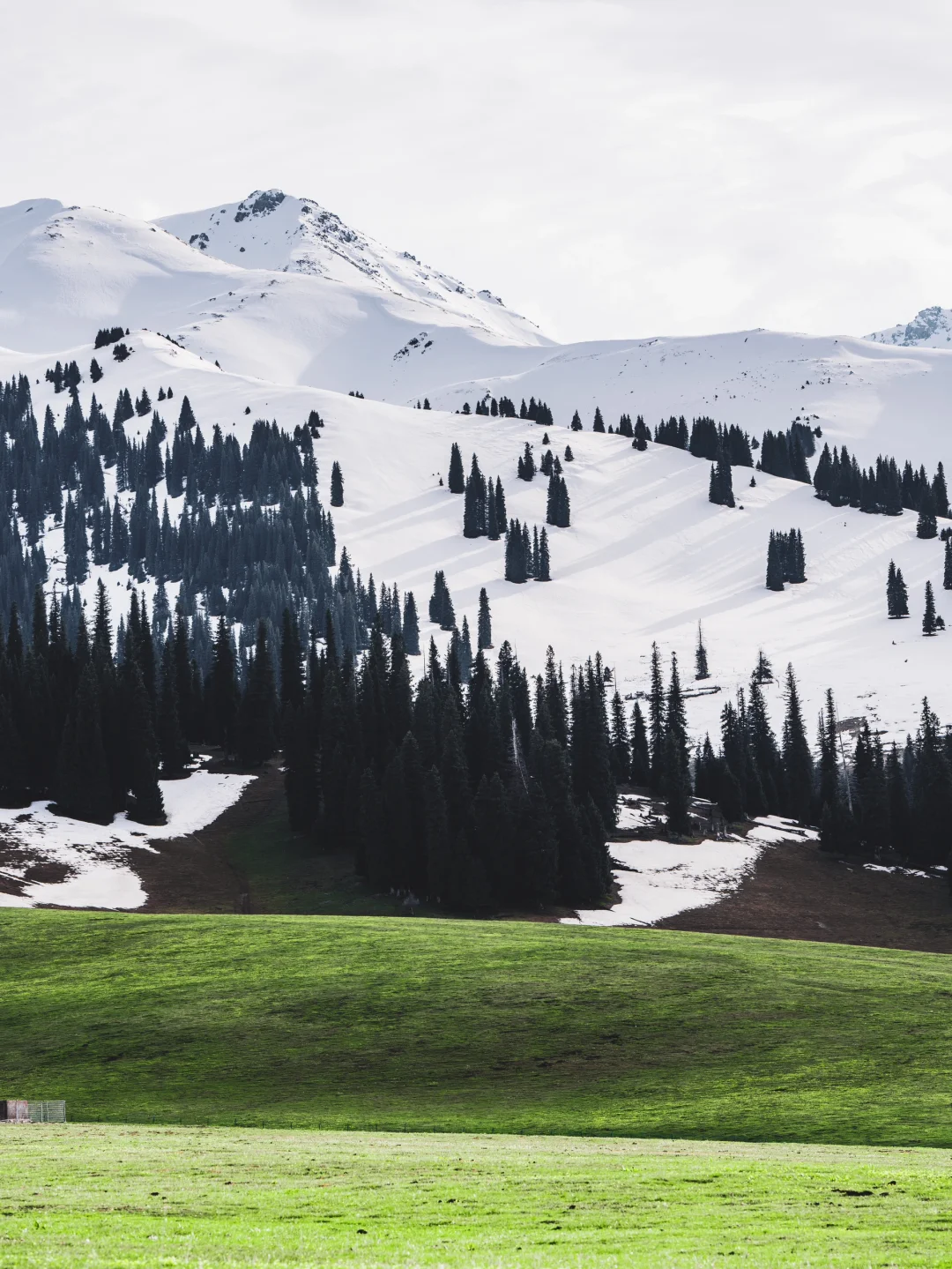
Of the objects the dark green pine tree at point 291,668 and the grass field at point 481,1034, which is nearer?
the grass field at point 481,1034

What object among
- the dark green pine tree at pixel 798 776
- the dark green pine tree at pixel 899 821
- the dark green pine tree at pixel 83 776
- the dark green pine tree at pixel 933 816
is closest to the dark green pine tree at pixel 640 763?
the dark green pine tree at pixel 798 776

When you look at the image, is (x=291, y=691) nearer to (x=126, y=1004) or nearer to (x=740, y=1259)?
(x=126, y=1004)

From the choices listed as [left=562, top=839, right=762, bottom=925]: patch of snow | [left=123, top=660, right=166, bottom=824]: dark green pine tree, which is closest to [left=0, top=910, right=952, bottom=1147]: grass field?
[left=562, top=839, right=762, bottom=925]: patch of snow

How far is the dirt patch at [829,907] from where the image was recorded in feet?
340

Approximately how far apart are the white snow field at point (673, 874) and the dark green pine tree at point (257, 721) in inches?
1646

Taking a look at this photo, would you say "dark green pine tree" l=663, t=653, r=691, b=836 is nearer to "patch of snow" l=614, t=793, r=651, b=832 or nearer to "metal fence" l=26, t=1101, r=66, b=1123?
"patch of snow" l=614, t=793, r=651, b=832

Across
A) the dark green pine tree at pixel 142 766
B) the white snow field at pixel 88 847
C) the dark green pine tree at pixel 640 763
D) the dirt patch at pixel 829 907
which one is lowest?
the dirt patch at pixel 829 907

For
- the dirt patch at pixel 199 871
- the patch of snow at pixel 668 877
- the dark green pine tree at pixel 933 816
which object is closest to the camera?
the dirt patch at pixel 199 871

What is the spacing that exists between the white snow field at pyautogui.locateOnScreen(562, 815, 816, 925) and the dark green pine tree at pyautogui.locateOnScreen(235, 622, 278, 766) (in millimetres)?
41807

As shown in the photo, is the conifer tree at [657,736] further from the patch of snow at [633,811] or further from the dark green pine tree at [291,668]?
the dark green pine tree at [291,668]

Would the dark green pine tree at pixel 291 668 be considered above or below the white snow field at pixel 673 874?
above

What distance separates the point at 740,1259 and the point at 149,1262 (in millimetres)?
8506

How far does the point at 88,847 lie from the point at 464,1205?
294 ft

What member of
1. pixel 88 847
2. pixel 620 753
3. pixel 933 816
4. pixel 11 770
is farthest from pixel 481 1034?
pixel 620 753
